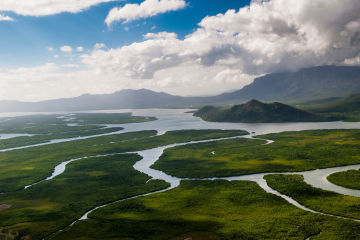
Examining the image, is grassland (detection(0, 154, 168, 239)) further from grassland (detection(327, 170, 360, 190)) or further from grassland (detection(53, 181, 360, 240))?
grassland (detection(327, 170, 360, 190))

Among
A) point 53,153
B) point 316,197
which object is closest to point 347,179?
point 316,197

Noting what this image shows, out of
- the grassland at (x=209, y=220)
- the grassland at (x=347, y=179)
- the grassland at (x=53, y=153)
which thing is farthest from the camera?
the grassland at (x=53, y=153)

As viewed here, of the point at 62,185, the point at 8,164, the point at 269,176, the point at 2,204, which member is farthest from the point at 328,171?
the point at 8,164

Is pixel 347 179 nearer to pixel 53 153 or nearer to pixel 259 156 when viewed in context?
pixel 259 156

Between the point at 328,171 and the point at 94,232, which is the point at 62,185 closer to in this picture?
the point at 94,232

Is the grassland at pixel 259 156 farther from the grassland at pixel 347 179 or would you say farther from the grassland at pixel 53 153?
the grassland at pixel 53 153

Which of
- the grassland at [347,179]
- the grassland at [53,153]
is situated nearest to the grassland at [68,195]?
the grassland at [53,153]
